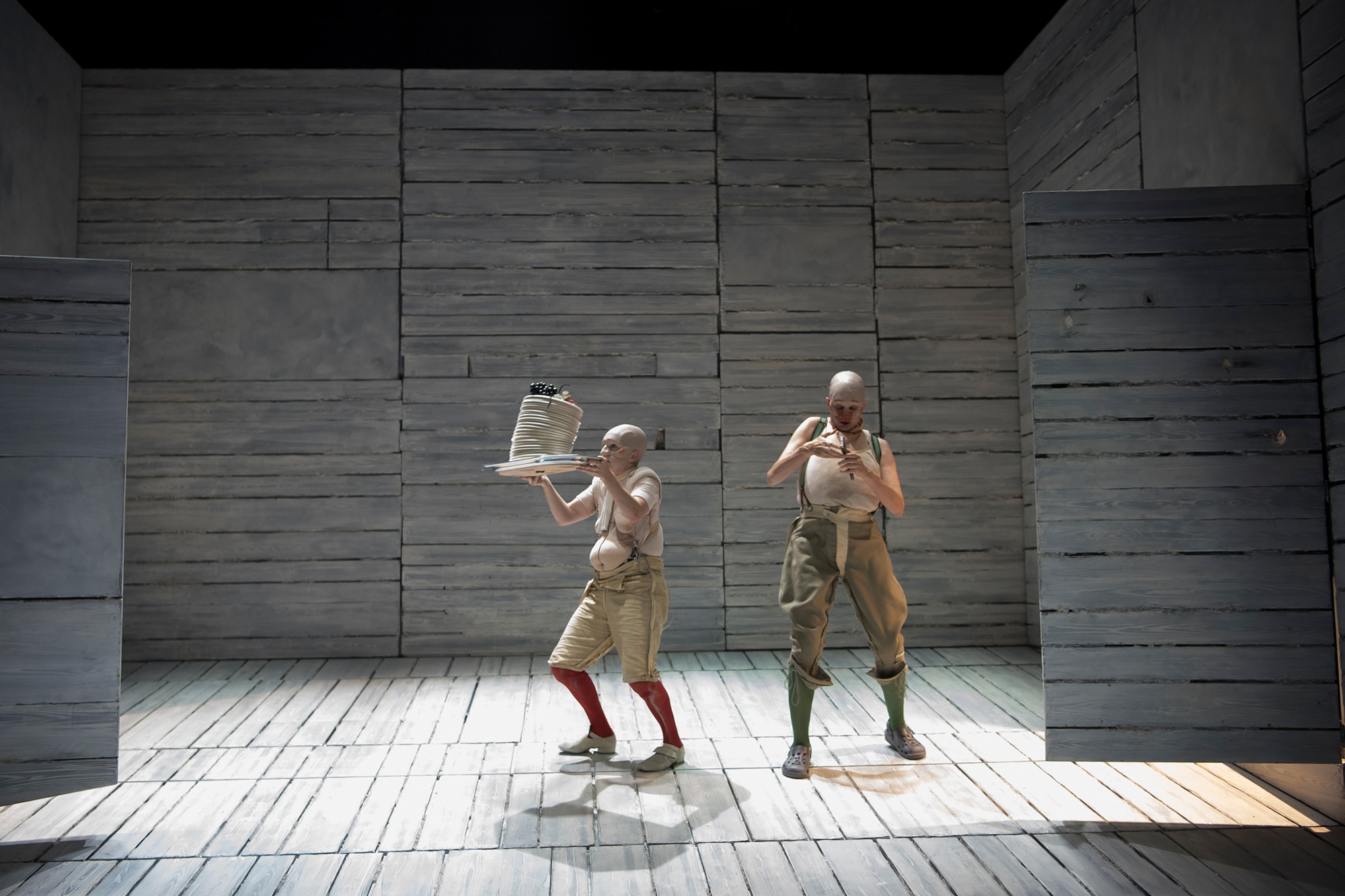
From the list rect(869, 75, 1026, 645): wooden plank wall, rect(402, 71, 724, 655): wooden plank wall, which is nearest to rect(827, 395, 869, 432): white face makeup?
rect(402, 71, 724, 655): wooden plank wall

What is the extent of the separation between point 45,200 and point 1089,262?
5.78 meters

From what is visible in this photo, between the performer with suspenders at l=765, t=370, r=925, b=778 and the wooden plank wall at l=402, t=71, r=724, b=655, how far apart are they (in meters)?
2.36

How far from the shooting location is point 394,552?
584 centimetres

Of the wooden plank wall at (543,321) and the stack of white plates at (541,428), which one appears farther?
the wooden plank wall at (543,321)

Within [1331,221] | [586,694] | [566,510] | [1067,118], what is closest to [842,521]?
[566,510]

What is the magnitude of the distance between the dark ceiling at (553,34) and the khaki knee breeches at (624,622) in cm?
361

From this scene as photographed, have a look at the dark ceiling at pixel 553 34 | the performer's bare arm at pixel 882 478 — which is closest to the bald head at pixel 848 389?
the performer's bare arm at pixel 882 478

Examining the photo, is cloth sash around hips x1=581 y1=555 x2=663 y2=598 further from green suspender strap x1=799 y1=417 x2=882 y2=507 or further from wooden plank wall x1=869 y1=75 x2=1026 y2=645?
wooden plank wall x1=869 y1=75 x2=1026 y2=645

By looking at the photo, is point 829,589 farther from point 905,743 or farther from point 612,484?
point 612,484

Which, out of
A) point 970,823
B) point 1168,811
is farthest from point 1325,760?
point 970,823

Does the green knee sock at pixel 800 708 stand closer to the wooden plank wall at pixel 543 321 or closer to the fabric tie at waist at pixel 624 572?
the fabric tie at waist at pixel 624 572

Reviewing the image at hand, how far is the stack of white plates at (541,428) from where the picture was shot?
3.49 metres

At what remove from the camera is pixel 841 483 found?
3.53 m

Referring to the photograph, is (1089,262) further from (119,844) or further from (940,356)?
(119,844)
